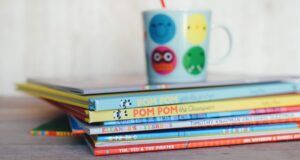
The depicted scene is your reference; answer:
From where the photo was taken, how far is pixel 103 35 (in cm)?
112

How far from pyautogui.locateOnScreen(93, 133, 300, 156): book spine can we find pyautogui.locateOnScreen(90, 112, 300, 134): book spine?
0.8 inches

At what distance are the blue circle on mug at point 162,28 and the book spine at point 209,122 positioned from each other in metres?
0.17

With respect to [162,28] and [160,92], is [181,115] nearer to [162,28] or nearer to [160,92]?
[160,92]

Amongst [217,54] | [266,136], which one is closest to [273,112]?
[266,136]

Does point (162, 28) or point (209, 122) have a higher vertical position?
point (162, 28)

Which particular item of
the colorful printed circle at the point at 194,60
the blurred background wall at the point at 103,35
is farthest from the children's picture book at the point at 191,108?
the blurred background wall at the point at 103,35

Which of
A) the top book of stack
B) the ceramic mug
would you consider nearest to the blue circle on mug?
the ceramic mug

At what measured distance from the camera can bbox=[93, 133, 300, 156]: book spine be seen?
0.53m

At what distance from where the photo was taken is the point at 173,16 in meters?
0.68

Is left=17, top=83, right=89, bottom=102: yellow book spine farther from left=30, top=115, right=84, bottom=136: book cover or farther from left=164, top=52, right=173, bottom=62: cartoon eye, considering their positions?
left=164, top=52, right=173, bottom=62: cartoon eye

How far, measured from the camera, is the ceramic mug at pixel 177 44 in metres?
0.68

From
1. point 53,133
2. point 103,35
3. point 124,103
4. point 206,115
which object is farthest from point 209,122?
point 103,35

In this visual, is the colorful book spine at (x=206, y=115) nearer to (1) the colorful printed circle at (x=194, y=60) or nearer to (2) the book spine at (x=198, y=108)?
(2) the book spine at (x=198, y=108)

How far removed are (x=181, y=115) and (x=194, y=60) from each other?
6.2 inches
